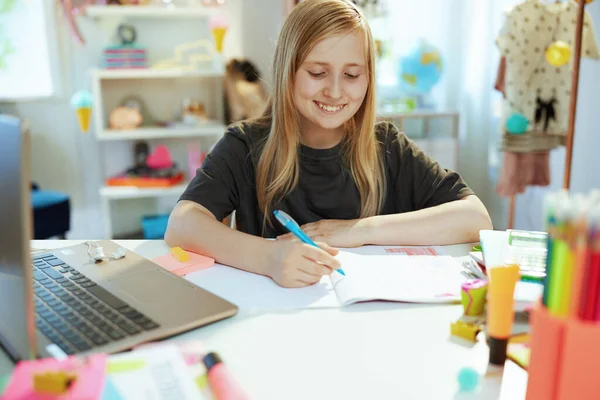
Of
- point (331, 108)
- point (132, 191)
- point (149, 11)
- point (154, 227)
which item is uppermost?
point (149, 11)

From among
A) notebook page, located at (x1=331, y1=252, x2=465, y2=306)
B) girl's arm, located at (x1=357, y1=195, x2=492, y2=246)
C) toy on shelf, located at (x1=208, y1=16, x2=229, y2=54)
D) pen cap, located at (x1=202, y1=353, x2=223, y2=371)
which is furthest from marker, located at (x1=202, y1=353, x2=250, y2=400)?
toy on shelf, located at (x1=208, y1=16, x2=229, y2=54)

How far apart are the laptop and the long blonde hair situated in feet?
1.34

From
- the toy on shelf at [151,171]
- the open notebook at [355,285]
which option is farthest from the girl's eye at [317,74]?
the toy on shelf at [151,171]

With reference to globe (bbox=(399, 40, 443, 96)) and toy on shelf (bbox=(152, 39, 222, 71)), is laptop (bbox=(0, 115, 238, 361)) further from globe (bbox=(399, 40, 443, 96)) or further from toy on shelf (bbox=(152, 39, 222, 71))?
globe (bbox=(399, 40, 443, 96))

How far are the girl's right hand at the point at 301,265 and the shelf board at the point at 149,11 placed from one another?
2363 mm

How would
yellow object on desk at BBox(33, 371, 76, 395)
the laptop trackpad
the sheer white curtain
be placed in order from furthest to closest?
1. the sheer white curtain
2. the laptop trackpad
3. yellow object on desk at BBox(33, 371, 76, 395)

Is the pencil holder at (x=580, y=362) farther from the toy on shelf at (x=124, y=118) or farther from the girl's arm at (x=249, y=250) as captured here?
the toy on shelf at (x=124, y=118)

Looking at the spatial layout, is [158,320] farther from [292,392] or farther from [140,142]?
[140,142]

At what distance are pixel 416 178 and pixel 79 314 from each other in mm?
818

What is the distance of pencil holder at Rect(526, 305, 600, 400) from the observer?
0.46m

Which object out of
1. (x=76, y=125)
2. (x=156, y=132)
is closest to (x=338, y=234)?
(x=156, y=132)

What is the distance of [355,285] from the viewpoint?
82cm

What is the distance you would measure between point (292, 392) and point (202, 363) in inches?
4.2

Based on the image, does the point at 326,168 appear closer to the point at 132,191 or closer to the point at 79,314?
the point at 79,314
